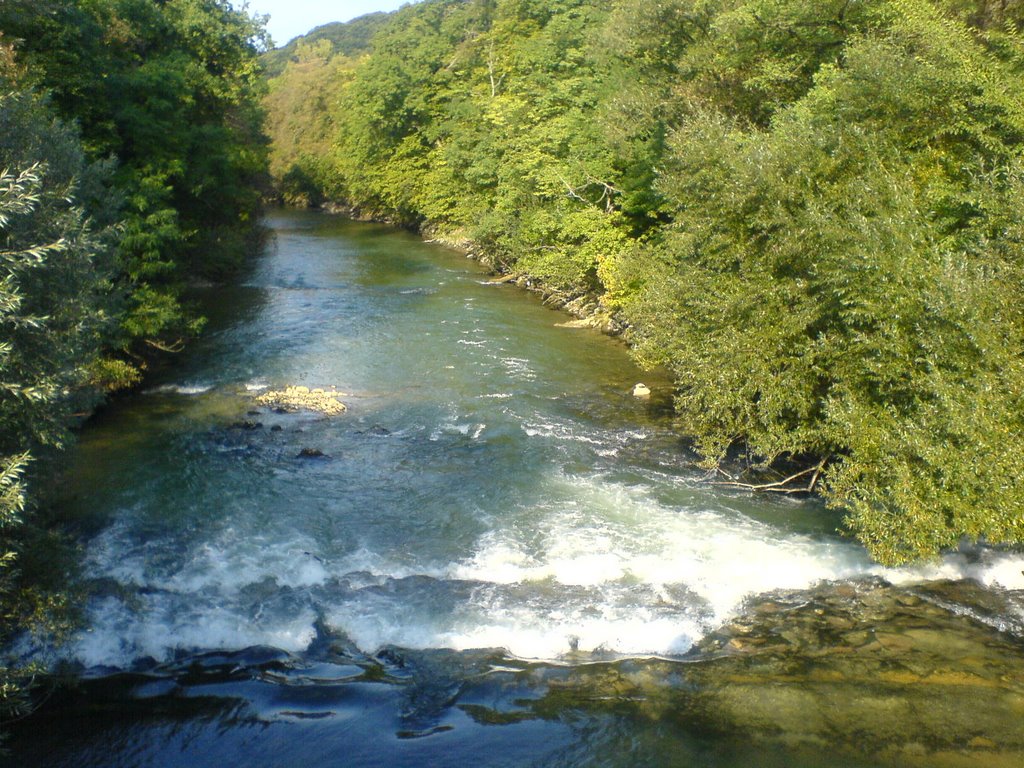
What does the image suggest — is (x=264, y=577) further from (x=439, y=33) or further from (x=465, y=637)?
(x=439, y=33)

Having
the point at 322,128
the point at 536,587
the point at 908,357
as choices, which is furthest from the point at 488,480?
the point at 322,128

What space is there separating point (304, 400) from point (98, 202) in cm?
694

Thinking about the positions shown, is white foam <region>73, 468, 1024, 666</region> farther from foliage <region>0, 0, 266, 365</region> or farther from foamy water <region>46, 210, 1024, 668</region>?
foliage <region>0, 0, 266, 365</region>

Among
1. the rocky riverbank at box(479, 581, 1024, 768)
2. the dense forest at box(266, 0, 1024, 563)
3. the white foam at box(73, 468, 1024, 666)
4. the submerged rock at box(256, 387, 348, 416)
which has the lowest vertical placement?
the rocky riverbank at box(479, 581, 1024, 768)

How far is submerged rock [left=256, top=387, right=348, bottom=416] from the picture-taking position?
20.8 m

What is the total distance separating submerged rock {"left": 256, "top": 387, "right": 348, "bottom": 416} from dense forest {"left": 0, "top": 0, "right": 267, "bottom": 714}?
351cm

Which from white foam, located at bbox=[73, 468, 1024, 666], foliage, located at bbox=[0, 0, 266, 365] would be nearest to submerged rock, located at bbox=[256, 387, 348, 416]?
foliage, located at bbox=[0, 0, 266, 365]

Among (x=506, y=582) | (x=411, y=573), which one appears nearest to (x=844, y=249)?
(x=506, y=582)

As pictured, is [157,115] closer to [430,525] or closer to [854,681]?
[430,525]

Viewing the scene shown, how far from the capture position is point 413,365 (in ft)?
80.8

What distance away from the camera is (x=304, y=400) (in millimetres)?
21266

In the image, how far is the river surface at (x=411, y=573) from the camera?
9.78 m

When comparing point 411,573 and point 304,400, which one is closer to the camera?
point 411,573

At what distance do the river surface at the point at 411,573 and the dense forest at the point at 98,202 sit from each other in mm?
2081
